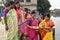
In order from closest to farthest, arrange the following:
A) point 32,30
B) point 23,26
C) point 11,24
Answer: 1. point 11,24
2. point 32,30
3. point 23,26

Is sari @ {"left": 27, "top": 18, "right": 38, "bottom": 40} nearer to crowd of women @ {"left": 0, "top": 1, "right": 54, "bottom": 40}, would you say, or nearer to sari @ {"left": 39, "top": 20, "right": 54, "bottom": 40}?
crowd of women @ {"left": 0, "top": 1, "right": 54, "bottom": 40}

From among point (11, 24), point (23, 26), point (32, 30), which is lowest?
point (32, 30)

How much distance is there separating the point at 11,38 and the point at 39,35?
3.47 feet

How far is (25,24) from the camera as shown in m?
8.05

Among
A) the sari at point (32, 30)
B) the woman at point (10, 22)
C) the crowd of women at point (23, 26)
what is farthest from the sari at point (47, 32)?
the woman at point (10, 22)

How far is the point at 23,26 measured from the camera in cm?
805

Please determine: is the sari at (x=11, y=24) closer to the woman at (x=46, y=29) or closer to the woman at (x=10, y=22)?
the woman at (x=10, y=22)

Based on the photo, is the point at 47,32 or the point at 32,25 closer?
the point at 47,32

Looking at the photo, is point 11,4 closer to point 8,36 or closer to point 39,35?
point 8,36

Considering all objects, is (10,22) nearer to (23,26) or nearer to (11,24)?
(11,24)

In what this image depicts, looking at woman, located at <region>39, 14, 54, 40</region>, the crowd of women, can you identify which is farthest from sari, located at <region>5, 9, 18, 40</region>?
woman, located at <region>39, 14, 54, 40</region>

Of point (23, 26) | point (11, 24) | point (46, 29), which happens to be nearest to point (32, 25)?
point (23, 26)

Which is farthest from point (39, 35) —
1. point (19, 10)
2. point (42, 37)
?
point (19, 10)

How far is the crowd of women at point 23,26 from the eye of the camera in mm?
7008
